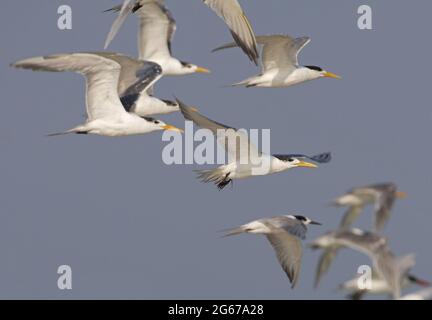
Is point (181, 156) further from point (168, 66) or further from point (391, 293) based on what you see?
point (391, 293)

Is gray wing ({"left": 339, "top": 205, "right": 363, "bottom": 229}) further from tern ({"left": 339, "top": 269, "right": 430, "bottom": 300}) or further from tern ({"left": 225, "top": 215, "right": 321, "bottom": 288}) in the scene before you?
tern ({"left": 225, "top": 215, "right": 321, "bottom": 288})

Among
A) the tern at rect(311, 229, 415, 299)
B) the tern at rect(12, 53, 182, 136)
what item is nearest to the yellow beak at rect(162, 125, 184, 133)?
the tern at rect(12, 53, 182, 136)

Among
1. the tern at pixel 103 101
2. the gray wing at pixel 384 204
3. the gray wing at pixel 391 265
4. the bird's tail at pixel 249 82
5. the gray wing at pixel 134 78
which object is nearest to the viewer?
the gray wing at pixel 391 265

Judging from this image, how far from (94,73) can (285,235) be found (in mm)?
2905

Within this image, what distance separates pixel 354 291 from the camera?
554 inches

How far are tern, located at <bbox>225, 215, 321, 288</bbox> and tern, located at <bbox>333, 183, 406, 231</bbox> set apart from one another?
230 centimetres

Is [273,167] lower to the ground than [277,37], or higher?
lower

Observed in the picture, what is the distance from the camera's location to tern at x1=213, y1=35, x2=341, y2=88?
19.1m

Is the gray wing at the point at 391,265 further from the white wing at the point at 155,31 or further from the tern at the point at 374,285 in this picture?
the white wing at the point at 155,31

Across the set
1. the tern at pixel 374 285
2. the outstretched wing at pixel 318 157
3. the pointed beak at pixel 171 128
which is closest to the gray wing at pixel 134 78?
the pointed beak at pixel 171 128

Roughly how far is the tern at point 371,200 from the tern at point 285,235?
2.30 meters

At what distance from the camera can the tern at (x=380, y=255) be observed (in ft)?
40.4
